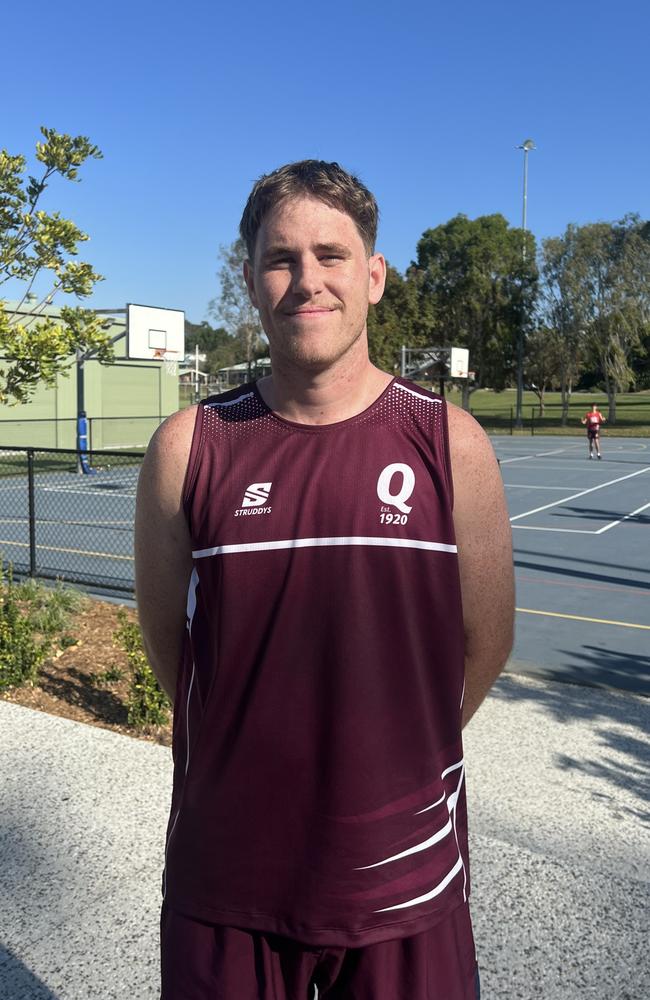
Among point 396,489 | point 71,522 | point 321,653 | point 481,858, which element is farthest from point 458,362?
point 321,653

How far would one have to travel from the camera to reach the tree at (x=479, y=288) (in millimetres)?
52125

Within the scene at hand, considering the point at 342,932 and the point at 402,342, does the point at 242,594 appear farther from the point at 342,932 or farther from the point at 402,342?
the point at 402,342

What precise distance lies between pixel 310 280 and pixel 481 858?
274 cm

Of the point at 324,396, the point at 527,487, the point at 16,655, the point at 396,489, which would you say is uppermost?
the point at 324,396

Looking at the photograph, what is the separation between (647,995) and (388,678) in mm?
1896

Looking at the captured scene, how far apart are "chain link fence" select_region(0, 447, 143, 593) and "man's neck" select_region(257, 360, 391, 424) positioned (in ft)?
19.4

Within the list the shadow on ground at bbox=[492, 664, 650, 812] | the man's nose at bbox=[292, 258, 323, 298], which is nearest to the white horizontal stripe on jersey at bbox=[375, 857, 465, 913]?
the man's nose at bbox=[292, 258, 323, 298]

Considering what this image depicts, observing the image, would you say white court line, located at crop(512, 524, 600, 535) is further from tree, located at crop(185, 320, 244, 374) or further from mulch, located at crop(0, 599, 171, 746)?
tree, located at crop(185, 320, 244, 374)

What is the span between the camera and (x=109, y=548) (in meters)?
12.8

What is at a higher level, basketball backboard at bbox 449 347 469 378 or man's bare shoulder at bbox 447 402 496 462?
basketball backboard at bbox 449 347 469 378

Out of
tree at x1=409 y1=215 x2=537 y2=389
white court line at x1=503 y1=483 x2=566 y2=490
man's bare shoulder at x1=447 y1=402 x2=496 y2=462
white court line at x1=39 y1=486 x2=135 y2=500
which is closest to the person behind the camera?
man's bare shoulder at x1=447 y1=402 x2=496 y2=462

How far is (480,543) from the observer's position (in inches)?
70.3

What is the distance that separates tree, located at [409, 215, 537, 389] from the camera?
171 feet

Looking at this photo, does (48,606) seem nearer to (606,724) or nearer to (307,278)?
(606,724)
